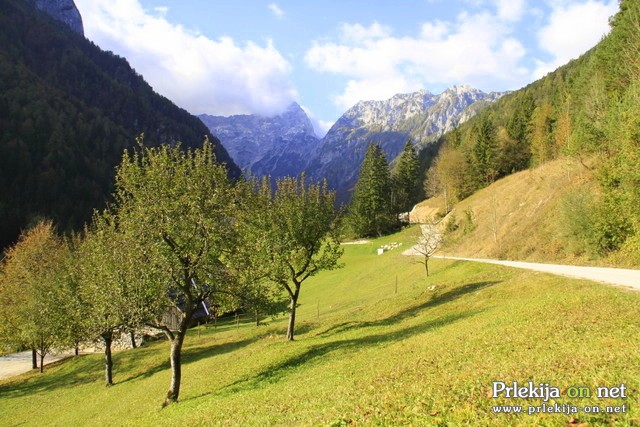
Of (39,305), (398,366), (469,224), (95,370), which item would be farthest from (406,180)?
(398,366)

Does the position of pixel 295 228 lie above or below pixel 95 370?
above

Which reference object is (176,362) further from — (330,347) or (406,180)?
(406,180)

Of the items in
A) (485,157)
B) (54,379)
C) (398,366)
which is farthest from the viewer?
(485,157)

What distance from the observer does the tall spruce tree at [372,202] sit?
95938mm

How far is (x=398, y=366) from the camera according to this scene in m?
14.6

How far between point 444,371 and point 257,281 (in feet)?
46.6

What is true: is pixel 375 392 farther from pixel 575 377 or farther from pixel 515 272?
pixel 515 272

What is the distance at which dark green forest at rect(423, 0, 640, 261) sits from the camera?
960 inches

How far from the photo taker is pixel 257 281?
2381 centimetres

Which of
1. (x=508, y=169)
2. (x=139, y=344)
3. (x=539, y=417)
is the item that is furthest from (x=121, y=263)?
(x=508, y=169)

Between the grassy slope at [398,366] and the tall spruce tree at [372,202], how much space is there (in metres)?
55.0

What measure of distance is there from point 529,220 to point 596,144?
1322 centimetres

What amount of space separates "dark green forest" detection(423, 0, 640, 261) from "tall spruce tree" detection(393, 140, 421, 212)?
5280 millimetres

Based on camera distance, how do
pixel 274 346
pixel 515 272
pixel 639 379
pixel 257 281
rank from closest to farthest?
pixel 639 379, pixel 257 281, pixel 274 346, pixel 515 272
